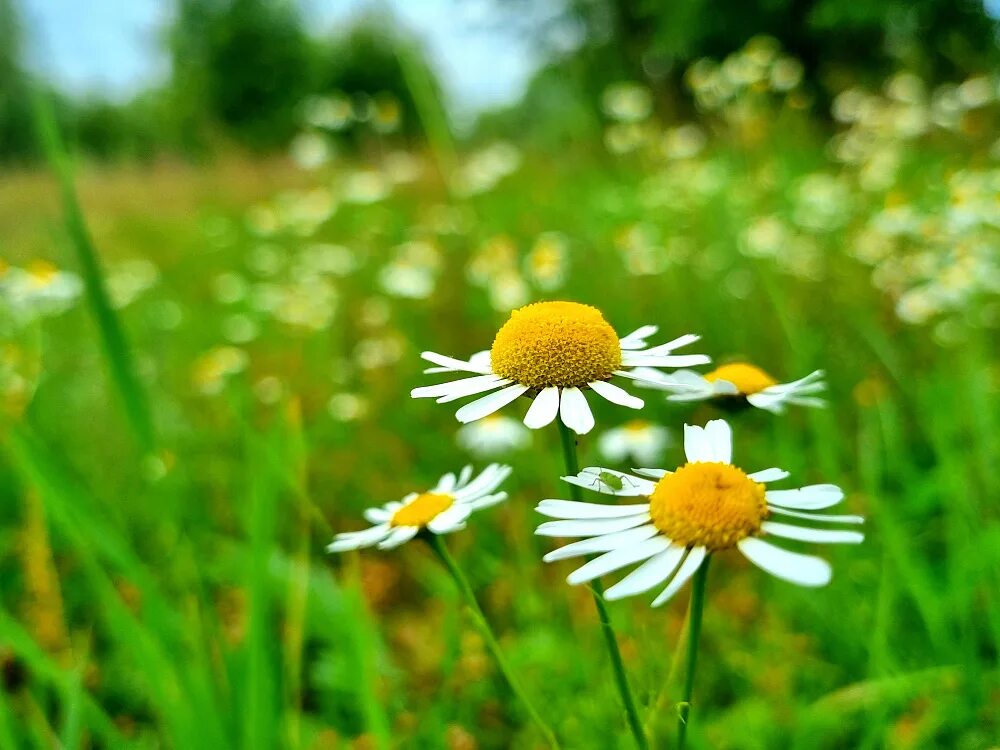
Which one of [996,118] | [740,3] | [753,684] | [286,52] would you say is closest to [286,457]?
[753,684]

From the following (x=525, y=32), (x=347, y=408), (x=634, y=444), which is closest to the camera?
(x=634, y=444)

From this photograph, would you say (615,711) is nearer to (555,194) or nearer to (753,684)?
(753,684)

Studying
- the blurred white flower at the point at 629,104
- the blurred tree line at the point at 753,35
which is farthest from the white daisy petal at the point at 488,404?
the blurred white flower at the point at 629,104

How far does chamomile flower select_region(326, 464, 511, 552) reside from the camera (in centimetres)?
55

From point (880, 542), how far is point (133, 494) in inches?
A: 58.6

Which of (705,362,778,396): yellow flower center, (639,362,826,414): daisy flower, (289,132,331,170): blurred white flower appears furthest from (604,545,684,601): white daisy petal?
(289,132,331,170): blurred white flower

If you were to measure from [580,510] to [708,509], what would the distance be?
7 cm

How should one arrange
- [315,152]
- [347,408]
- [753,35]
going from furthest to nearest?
[753,35] → [315,152] → [347,408]

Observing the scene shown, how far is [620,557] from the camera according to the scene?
43 cm

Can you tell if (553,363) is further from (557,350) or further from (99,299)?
(99,299)

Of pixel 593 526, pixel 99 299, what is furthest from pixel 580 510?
pixel 99 299

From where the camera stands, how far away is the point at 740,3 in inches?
297

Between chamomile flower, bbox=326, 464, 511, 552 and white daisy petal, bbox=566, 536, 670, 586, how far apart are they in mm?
104

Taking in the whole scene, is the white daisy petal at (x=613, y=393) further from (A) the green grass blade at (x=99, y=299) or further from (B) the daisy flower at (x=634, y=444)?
(B) the daisy flower at (x=634, y=444)
